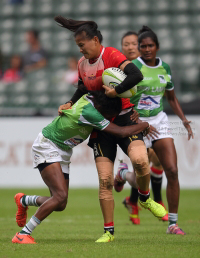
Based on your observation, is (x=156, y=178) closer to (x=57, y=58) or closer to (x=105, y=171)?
(x=105, y=171)

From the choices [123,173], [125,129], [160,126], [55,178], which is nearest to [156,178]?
[123,173]

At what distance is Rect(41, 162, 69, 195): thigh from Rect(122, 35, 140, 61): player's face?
2.88 metres

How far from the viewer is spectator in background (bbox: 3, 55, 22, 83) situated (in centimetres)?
1446

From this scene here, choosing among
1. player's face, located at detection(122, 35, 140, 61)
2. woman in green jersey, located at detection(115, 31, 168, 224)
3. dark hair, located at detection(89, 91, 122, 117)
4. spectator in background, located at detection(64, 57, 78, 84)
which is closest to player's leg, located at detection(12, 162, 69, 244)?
dark hair, located at detection(89, 91, 122, 117)

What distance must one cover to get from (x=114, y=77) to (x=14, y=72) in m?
9.81

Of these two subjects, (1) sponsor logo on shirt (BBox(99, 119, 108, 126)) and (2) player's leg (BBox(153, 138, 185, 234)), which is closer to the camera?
(1) sponsor logo on shirt (BBox(99, 119, 108, 126))

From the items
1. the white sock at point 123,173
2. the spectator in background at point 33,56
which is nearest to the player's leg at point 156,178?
the white sock at point 123,173

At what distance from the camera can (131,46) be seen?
24.9 feet

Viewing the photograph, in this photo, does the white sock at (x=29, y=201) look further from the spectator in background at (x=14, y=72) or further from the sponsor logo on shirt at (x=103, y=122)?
the spectator in background at (x=14, y=72)

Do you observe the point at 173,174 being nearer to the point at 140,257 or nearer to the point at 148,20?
the point at 140,257

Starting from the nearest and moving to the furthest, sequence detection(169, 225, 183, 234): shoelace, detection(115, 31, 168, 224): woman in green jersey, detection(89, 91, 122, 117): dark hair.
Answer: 1. detection(89, 91, 122, 117): dark hair
2. detection(169, 225, 183, 234): shoelace
3. detection(115, 31, 168, 224): woman in green jersey

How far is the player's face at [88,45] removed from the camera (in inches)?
209

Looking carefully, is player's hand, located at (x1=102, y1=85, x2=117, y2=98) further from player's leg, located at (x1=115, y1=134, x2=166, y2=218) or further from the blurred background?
the blurred background

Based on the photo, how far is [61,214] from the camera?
8703 millimetres
